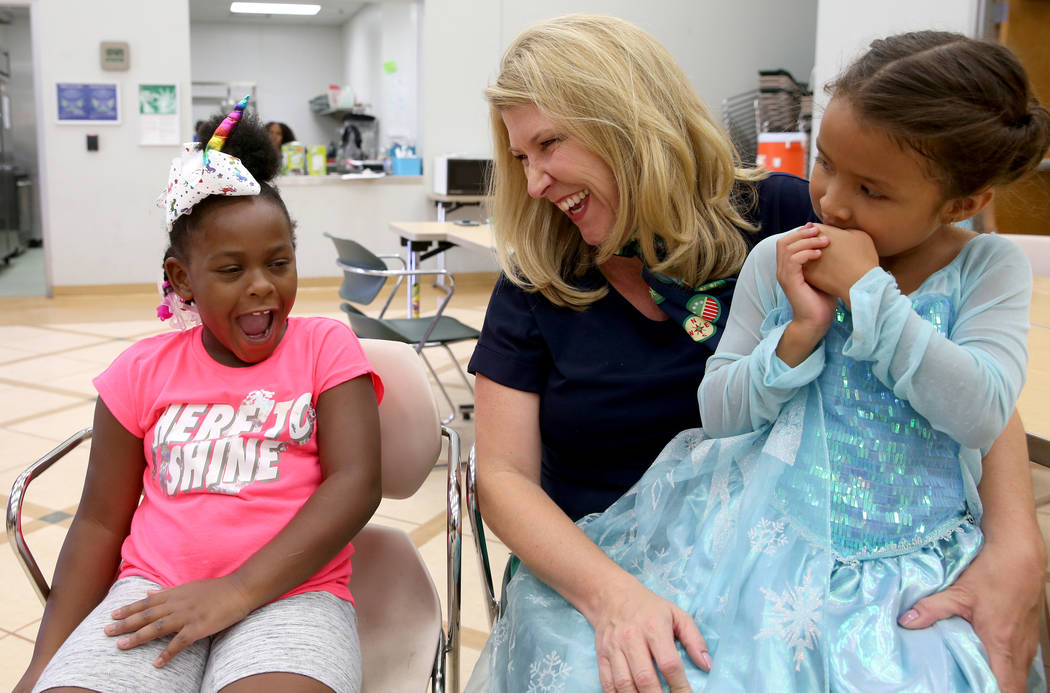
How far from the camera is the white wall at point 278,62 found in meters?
13.2

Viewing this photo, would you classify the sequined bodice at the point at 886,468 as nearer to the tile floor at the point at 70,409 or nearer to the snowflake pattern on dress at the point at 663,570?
the snowflake pattern on dress at the point at 663,570

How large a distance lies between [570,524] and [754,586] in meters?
0.29

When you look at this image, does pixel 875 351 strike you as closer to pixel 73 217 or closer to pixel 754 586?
pixel 754 586

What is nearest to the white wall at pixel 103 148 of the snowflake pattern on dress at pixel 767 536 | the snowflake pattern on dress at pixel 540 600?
A: the snowflake pattern on dress at pixel 540 600

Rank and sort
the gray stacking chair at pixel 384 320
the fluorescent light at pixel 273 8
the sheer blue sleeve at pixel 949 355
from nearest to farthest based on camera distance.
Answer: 1. the sheer blue sleeve at pixel 949 355
2. the gray stacking chair at pixel 384 320
3. the fluorescent light at pixel 273 8

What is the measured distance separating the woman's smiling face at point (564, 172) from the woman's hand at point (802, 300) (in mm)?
356

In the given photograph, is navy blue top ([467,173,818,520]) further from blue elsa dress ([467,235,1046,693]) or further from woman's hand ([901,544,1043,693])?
woman's hand ([901,544,1043,693])

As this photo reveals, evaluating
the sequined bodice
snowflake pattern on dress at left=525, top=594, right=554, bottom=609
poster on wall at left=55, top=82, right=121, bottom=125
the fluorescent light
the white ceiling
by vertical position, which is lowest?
snowflake pattern on dress at left=525, top=594, right=554, bottom=609

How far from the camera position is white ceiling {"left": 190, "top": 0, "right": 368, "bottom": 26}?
11.6 m

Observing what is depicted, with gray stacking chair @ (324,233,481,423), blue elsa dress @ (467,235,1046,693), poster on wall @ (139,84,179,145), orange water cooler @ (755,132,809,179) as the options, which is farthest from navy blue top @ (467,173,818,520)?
poster on wall @ (139,84,179,145)

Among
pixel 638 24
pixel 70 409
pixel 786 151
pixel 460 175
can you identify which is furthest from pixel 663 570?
pixel 638 24

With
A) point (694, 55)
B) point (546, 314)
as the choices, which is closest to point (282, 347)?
point (546, 314)

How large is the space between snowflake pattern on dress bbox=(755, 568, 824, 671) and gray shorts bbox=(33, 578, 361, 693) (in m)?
0.52

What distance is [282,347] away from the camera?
4.57 ft
